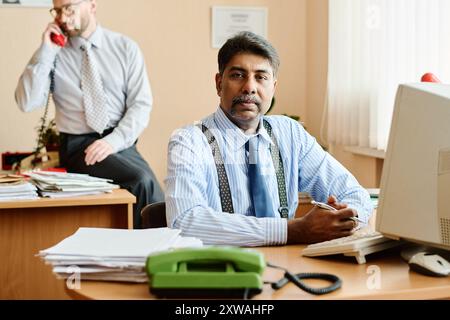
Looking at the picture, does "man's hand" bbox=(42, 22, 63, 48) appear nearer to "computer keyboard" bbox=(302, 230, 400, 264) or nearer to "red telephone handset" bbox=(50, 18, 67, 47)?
"red telephone handset" bbox=(50, 18, 67, 47)

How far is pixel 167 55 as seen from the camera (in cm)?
422

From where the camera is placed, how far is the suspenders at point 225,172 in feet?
5.93

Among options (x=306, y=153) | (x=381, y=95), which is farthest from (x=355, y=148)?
(x=306, y=153)

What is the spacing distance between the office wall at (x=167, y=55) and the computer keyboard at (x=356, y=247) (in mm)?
2978

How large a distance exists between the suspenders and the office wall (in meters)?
2.32

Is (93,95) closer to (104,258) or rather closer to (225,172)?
(225,172)

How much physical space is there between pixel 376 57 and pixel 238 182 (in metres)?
1.77

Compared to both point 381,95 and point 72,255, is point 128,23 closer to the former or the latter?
point 381,95

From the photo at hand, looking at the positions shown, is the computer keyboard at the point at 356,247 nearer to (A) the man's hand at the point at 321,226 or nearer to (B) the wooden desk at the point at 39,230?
(A) the man's hand at the point at 321,226

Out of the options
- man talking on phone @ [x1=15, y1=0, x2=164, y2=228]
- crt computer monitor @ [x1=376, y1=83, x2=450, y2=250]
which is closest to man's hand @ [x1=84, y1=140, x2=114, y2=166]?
man talking on phone @ [x1=15, y1=0, x2=164, y2=228]

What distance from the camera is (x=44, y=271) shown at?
2.52 meters

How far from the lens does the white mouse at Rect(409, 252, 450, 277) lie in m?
1.18

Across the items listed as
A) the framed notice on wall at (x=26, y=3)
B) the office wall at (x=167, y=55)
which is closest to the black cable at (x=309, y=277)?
the office wall at (x=167, y=55)

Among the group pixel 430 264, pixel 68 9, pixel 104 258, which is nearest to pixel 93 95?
pixel 68 9
